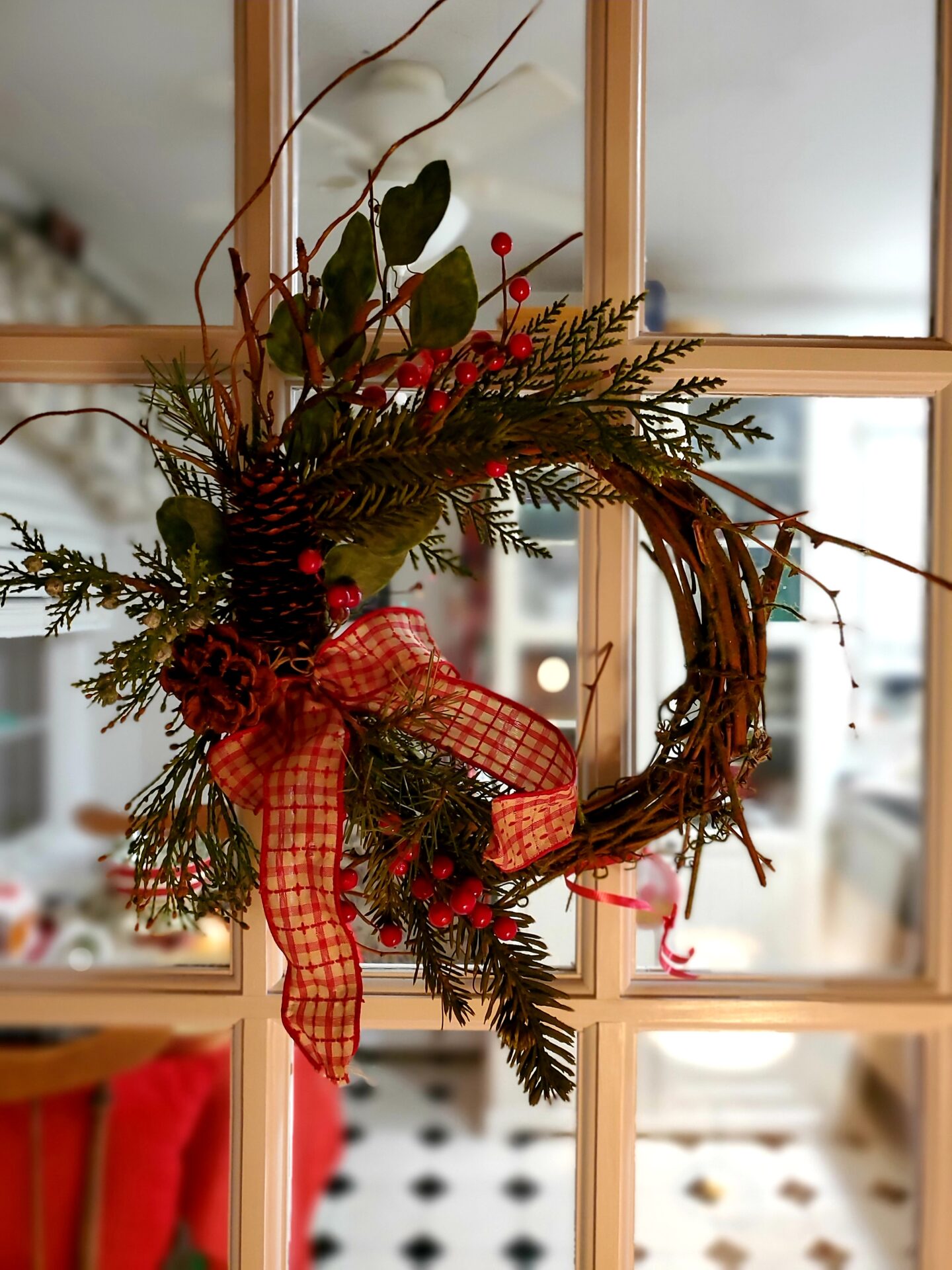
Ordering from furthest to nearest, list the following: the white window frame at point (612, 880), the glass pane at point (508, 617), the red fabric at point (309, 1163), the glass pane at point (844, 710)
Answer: the glass pane at point (844, 710), the glass pane at point (508, 617), the red fabric at point (309, 1163), the white window frame at point (612, 880)

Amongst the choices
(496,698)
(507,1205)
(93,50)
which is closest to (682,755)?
(496,698)

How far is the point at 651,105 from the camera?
0.78 m

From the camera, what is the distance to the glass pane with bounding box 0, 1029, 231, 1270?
3.06 feet

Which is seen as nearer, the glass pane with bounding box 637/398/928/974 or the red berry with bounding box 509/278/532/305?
the red berry with bounding box 509/278/532/305

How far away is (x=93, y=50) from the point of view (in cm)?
82

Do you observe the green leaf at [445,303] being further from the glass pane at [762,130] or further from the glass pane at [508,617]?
the glass pane at [508,617]

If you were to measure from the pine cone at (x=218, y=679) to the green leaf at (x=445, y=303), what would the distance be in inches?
8.7

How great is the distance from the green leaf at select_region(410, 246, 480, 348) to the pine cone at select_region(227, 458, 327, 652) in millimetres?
125

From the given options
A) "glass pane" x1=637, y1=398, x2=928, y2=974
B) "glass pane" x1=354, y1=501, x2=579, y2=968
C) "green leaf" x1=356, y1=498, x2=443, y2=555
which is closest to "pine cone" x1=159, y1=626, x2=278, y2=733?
"green leaf" x1=356, y1=498, x2=443, y2=555

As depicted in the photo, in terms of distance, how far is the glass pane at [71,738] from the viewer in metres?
A: 0.94

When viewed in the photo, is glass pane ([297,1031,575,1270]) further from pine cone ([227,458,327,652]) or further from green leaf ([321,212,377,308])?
green leaf ([321,212,377,308])

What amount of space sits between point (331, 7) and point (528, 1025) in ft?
2.62

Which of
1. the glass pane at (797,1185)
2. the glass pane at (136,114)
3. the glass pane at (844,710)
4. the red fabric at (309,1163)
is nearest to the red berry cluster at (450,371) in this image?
the glass pane at (136,114)

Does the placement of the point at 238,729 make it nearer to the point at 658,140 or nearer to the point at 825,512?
the point at 658,140
